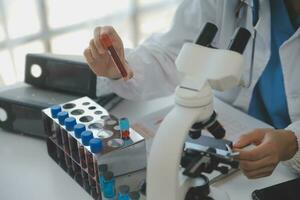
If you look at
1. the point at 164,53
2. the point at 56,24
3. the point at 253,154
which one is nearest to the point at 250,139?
the point at 253,154

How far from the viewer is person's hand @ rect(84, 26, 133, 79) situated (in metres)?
0.86

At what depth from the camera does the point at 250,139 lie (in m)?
0.78

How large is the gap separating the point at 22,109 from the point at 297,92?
59 cm

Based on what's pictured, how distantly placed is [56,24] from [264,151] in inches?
35.3

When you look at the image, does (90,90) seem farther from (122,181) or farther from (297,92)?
(297,92)

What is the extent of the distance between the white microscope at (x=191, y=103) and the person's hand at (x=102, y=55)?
0.30 meters

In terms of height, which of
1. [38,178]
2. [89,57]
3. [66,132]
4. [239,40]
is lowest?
[38,178]

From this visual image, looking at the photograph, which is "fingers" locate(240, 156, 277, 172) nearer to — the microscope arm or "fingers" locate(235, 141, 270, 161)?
"fingers" locate(235, 141, 270, 161)

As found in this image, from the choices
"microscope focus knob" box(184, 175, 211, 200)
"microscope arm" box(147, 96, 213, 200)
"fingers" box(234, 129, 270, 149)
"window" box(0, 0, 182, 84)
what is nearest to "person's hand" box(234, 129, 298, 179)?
"fingers" box(234, 129, 270, 149)

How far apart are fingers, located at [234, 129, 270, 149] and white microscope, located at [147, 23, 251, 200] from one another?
0.17 metres

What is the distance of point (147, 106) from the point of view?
108 cm

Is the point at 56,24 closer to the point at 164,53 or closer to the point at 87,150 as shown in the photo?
the point at 164,53

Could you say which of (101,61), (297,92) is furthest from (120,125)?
(297,92)

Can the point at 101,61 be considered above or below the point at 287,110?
above
